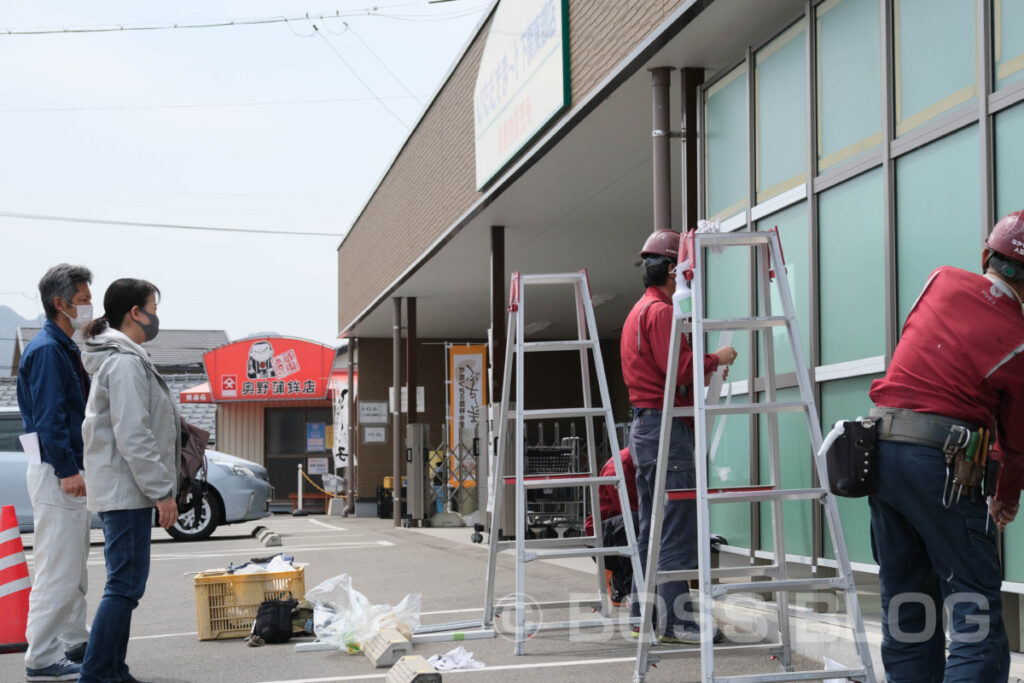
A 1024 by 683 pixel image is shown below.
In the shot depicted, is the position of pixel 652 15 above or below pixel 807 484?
→ above

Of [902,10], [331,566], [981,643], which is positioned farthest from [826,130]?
[331,566]

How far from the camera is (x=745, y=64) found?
6840 mm

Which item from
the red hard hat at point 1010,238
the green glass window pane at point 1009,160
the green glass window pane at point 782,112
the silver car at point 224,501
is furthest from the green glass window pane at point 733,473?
the silver car at point 224,501

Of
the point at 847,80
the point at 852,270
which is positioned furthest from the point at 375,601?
the point at 847,80

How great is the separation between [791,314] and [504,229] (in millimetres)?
8837

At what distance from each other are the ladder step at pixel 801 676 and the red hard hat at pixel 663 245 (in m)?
2.24

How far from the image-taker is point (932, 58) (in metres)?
4.96

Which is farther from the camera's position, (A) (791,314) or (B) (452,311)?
(B) (452,311)

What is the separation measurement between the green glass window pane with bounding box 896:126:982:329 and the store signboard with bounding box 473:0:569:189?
3936 millimetres

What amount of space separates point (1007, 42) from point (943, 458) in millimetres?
2047

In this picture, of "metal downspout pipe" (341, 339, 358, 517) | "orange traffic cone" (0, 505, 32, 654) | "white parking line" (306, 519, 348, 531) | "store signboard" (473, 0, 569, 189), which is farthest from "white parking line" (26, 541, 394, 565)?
"metal downspout pipe" (341, 339, 358, 517)

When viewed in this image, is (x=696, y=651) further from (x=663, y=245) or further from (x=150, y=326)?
(x=150, y=326)

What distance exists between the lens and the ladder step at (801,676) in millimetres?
3783

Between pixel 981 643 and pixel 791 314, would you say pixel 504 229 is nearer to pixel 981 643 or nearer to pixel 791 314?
pixel 791 314
